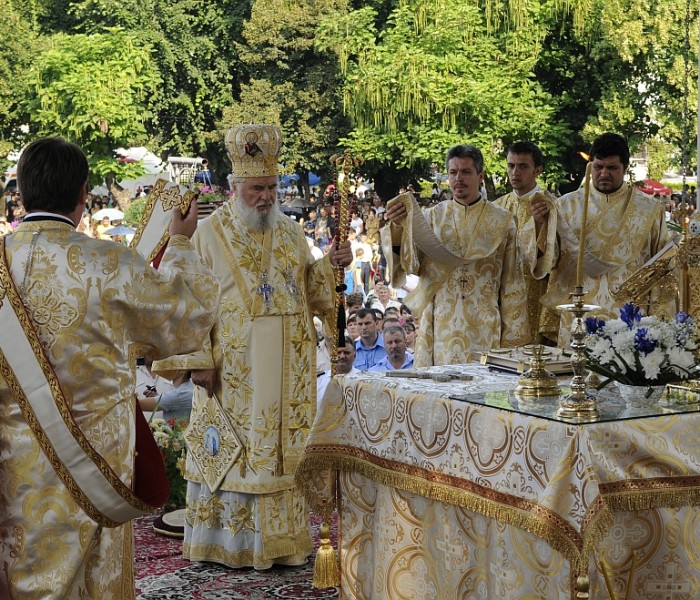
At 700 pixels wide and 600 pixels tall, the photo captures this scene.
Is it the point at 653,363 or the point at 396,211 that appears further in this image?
the point at 396,211

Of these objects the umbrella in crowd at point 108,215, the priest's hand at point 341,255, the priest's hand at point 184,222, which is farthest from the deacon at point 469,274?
the umbrella in crowd at point 108,215

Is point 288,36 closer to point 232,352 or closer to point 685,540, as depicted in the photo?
point 232,352

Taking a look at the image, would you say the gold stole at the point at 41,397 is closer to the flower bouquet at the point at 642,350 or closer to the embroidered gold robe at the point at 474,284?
the flower bouquet at the point at 642,350

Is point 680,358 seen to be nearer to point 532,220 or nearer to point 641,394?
point 641,394

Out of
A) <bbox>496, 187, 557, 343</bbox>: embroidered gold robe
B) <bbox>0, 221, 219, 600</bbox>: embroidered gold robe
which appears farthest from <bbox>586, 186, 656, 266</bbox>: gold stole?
<bbox>0, 221, 219, 600</bbox>: embroidered gold robe

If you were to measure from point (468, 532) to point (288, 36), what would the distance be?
1087 inches

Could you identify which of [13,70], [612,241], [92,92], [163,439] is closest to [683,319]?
[612,241]

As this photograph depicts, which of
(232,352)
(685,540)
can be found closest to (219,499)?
(232,352)

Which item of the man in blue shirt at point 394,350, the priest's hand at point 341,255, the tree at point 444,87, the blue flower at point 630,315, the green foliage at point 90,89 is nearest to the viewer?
the blue flower at point 630,315

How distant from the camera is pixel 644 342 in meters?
3.42

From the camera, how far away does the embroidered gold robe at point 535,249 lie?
5.66 m

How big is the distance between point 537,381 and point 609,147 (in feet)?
7.71

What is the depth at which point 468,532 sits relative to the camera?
12.5 ft

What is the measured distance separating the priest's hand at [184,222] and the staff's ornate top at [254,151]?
1775 mm
